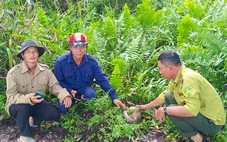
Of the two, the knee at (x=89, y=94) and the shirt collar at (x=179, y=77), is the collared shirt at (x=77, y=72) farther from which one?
the shirt collar at (x=179, y=77)

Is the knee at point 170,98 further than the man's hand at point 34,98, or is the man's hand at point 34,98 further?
the man's hand at point 34,98

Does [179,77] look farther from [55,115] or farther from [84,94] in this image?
[55,115]

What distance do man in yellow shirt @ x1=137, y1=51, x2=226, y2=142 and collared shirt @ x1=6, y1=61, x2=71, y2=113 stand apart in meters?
1.36

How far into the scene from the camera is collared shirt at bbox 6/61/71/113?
3670 millimetres

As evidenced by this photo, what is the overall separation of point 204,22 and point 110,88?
→ 2.27m

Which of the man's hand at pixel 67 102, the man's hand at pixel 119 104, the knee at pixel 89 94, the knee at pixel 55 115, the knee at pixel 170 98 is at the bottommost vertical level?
the knee at pixel 55 115

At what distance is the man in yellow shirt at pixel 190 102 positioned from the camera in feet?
10.2

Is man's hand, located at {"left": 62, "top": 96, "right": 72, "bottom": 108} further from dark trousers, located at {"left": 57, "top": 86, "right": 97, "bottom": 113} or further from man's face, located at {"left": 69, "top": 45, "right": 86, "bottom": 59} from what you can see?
man's face, located at {"left": 69, "top": 45, "right": 86, "bottom": 59}

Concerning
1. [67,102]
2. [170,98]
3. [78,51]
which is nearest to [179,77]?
[170,98]

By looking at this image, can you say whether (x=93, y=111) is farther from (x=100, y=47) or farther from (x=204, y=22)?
(x=204, y=22)

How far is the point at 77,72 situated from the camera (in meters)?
4.12

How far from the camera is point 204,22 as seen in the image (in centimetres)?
528

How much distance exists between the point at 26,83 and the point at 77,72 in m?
0.69

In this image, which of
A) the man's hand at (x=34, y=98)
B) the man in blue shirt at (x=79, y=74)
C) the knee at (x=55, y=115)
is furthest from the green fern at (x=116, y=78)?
the man's hand at (x=34, y=98)
